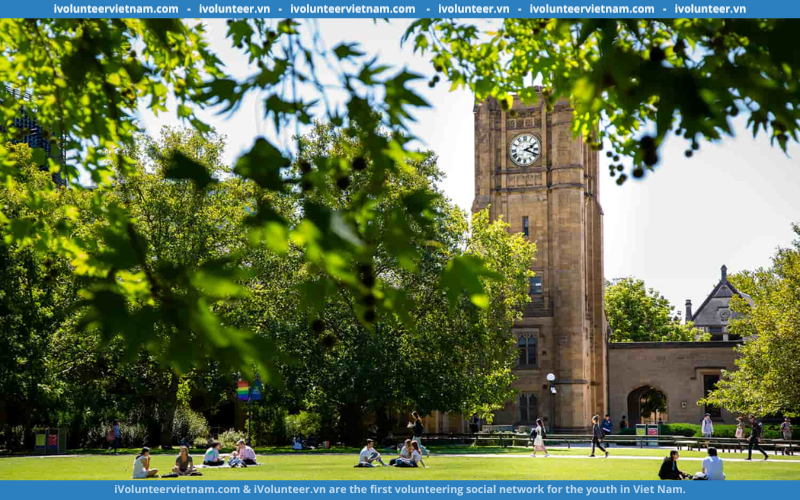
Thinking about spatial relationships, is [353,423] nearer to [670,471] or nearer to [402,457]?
[402,457]

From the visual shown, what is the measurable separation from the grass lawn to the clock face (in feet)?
126

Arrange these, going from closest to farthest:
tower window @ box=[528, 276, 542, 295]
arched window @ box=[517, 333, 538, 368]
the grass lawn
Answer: the grass lawn < arched window @ box=[517, 333, 538, 368] < tower window @ box=[528, 276, 542, 295]

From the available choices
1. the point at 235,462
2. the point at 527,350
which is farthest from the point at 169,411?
the point at 527,350

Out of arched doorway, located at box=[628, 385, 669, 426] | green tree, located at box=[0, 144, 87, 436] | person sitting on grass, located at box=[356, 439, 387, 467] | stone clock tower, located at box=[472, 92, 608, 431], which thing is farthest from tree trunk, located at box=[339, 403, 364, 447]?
arched doorway, located at box=[628, 385, 669, 426]

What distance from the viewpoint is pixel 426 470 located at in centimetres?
2119

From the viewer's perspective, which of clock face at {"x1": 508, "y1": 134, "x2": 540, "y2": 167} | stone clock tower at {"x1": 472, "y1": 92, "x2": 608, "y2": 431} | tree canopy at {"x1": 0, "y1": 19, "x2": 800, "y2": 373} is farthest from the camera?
clock face at {"x1": 508, "y1": 134, "x2": 540, "y2": 167}

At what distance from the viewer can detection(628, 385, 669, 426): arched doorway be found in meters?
63.6

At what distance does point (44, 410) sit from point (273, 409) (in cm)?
928

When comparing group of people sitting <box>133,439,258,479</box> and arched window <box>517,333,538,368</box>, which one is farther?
arched window <box>517,333,538,368</box>

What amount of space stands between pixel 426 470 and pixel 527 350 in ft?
127

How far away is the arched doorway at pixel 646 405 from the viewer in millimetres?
63562

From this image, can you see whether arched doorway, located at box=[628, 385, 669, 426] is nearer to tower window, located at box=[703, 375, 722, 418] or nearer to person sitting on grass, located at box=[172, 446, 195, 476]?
tower window, located at box=[703, 375, 722, 418]

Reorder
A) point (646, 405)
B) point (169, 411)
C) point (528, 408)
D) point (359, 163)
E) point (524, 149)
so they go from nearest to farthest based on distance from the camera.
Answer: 1. point (359, 163)
2. point (169, 411)
3. point (528, 408)
4. point (524, 149)
5. point (646, 405)
